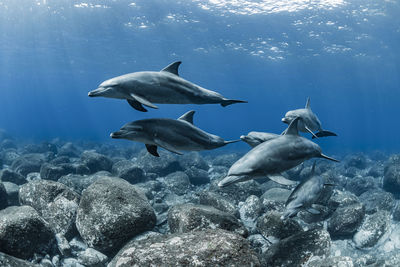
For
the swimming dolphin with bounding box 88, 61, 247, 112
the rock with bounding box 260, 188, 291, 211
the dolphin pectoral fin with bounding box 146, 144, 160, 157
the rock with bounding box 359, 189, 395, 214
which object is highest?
the swimming dolphin with bounding box 88, 61, 247, 112

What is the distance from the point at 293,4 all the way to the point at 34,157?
2337 cm

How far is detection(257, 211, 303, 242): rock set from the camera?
6.25 meters

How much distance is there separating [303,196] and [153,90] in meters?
3.56

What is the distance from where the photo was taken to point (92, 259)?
5684 millimetres

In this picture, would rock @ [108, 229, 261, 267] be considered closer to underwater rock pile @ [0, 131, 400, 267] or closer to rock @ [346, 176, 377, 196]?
underwater rock pile @ [0, 131, 400, 267]

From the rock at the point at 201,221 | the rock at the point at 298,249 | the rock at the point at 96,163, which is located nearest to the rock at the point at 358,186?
the rock at the point at 298,249

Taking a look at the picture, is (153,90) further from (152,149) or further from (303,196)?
(303,196)

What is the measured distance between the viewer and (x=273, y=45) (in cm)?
3472

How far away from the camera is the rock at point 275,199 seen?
891cm

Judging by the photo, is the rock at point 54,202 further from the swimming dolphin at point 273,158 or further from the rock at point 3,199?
the swimming dolphin at point 273,158

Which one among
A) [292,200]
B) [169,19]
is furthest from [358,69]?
[292,200]

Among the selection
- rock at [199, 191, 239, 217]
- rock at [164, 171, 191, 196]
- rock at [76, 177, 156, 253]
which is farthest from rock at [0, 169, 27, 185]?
rock at [199, 191, 239, 217]

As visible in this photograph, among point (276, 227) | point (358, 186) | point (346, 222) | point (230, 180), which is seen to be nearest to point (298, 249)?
point (276, 227)

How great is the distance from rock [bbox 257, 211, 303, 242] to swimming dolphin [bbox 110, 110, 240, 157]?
2.39 metres
